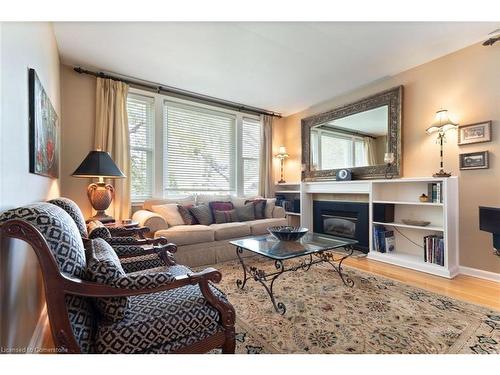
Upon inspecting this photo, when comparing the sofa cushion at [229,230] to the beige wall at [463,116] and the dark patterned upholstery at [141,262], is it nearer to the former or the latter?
the dark patterned upholstery at [141,262]

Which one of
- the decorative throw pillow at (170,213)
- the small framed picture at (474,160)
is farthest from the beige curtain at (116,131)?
the small framed picture at (474,160)

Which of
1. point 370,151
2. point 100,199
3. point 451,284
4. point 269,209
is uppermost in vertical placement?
point 370,151

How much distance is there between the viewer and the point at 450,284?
2445mm

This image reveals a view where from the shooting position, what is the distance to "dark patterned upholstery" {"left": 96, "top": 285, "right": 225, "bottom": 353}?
93cm

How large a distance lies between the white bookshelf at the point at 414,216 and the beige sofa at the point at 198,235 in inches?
62.3

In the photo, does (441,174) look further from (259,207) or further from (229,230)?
(229,230)

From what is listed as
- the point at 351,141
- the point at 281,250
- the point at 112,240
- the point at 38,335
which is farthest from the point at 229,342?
the point at 351,141

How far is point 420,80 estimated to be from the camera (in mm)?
3148

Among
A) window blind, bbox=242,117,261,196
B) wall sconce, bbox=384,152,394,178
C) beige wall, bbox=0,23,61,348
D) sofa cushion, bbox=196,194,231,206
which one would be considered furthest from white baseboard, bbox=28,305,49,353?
wall sconce, bbox=384,152,394,178

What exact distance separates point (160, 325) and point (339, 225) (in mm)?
3678

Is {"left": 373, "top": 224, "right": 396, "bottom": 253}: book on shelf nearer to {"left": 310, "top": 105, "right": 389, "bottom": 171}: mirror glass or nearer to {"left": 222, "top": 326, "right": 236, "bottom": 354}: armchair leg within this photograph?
{"left": 310, "top": 105, "right": 389, "bottom": 171}: mirror glass

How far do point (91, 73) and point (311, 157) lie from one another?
3.74 m
